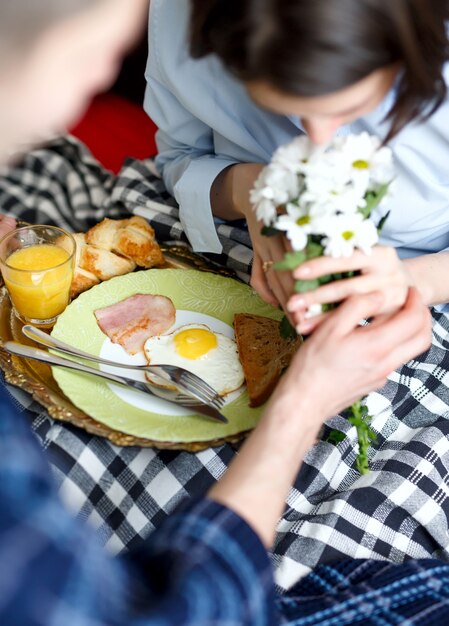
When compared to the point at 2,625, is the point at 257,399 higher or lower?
lower

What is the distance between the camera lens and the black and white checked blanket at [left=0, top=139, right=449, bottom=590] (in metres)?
1.20

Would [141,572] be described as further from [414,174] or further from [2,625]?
[414,174]

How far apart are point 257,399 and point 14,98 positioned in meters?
0.66

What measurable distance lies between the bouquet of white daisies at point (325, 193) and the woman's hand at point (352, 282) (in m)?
0.02

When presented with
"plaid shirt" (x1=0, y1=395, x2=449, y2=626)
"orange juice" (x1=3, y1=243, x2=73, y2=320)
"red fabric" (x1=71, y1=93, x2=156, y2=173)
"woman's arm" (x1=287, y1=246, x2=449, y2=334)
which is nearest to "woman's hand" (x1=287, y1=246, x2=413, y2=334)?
"woman's arm" (x1=287, y1=246, x2=449, y2=334)

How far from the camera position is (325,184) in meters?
0.98

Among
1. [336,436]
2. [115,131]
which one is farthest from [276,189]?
[115,131]

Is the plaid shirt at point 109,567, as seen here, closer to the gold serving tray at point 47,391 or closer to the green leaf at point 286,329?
the gold serving tray at point 47,391

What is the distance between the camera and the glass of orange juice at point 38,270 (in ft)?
4.51

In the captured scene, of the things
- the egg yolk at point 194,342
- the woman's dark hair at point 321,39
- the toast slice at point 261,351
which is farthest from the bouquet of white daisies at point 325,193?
the egg yolk at point 194,342

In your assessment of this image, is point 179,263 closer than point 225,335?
No

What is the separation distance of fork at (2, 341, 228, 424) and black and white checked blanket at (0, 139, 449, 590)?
81mm

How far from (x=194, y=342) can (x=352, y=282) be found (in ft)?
1.31

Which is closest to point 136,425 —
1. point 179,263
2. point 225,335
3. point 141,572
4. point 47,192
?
point 225,335
